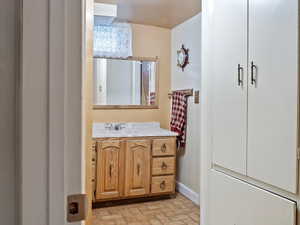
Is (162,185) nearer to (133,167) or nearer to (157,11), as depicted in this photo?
(133,167)

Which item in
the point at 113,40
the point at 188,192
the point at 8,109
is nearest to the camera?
the point at 8,109

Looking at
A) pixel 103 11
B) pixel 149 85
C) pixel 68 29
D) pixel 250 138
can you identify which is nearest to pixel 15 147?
pixel 68 29

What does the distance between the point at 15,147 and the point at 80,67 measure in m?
0.24

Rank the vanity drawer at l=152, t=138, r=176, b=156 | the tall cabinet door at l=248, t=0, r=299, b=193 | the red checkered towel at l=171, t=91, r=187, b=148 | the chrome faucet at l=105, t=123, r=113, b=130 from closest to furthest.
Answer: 1. the tall cabinet door at l=248, t=0, r=299, b=193
2. the vanity drawer at l=152, t=138, r=176, b=156
3. the red checkered towel at l=171, t=91, r=187, b=148
4. the chrome faucet at l=105, t=123, r=113, b=130

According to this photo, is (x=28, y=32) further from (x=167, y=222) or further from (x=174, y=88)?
(x=174, y=88)

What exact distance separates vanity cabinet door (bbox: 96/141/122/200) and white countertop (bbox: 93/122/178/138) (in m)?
0.20

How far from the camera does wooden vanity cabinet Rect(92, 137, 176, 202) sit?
3.05 m

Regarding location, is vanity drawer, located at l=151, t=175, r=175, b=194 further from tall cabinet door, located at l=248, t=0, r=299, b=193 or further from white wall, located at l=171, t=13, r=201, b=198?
tall cabinet door, located at l=248, t=0, r=299, b=193

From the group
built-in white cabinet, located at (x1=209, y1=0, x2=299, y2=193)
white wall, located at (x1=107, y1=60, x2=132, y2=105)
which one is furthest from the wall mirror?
built-in white cabinet, located at (x1=209, y1=0, x2=299, y2=193)

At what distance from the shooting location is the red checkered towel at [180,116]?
11.3 ft

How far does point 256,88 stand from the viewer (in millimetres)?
1407

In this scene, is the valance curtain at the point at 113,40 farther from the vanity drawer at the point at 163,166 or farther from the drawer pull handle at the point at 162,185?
the drawer pull handle at the point at 162,185

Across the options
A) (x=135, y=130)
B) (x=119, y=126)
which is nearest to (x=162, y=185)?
(x=135, y=130)

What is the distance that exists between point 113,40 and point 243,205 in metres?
2.65
